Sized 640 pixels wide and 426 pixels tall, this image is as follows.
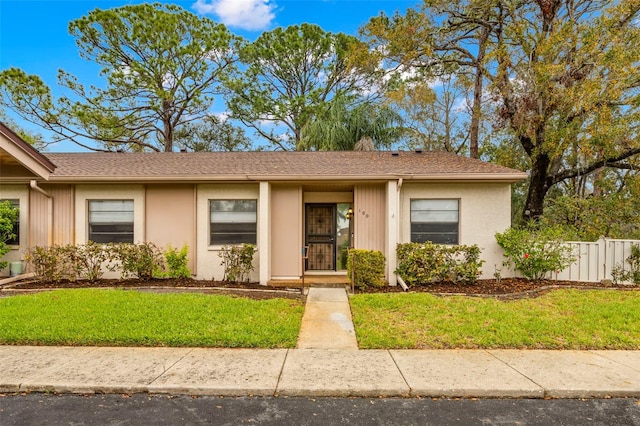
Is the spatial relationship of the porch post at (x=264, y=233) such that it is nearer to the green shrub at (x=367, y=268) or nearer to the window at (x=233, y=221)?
the window at (x=233, y=221)

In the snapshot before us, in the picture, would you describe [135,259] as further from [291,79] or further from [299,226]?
[291,79]

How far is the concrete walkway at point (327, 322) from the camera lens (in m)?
5.18

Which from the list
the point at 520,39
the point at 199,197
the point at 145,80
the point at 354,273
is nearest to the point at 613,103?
the point at 520,39

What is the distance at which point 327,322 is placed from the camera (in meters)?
6.09

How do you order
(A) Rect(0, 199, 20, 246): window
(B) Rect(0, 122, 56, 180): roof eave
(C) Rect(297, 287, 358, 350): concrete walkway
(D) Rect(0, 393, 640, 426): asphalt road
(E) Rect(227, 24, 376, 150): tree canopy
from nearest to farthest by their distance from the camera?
(D) Rect(0, 393, 640, 426): asphalt road
(C) Rect(297, 287, 358, 350): concrete walkway
(B) Rect(0, 122, 56, 180): roof eave
(A) Rect(0, 199, 20, 246): window
(E) Rect(227, 24, 376, 150): tree canopy

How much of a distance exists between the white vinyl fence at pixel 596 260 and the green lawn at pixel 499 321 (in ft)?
5.22

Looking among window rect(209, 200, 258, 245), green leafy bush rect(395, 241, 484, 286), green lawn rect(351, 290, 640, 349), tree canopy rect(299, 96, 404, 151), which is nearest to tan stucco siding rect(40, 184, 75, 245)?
window rect(209, 200, 258, 245)

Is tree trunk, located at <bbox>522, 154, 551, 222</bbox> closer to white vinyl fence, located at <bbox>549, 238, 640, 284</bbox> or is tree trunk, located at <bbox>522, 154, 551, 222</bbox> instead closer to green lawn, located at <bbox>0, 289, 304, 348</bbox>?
white vinyl fence, located at <bbox>549, 238, 640, 284</bbox>

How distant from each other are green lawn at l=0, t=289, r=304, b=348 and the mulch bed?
690mm

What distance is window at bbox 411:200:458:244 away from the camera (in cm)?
939

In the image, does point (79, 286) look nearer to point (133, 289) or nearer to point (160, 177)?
point (133, 289)

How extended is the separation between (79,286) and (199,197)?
3375mm

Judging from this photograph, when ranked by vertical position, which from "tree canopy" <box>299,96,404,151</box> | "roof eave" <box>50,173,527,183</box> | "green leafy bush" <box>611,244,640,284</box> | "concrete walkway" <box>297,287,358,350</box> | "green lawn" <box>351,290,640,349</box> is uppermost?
"tree canopy" <box>299,96,404,151</box>

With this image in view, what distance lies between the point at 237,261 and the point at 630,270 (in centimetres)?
964
